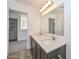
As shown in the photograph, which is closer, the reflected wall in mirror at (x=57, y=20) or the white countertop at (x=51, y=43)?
the white countertop at (x=51, y=43)

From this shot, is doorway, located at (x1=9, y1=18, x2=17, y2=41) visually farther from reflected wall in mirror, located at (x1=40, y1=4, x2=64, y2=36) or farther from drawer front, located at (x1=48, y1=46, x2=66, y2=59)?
drawer front, located at (x1=48, y1=46, x2=66, y2=59)

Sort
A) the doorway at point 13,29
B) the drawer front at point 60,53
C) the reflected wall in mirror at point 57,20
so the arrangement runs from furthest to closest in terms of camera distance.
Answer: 1. the doorway at point 13,29
2. the reflected wall in mirror at point 57,20
3. the drawer front at point 60,53

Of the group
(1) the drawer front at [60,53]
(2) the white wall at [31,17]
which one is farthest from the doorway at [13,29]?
(1) the drawer front at [60,53]

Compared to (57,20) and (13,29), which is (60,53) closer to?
(57,20)

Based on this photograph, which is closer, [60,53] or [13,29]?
[60,53]

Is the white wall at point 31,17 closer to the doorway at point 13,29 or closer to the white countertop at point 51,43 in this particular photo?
the white countertop at point 51,43

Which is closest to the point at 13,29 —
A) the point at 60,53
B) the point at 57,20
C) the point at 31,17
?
the point at 31,17

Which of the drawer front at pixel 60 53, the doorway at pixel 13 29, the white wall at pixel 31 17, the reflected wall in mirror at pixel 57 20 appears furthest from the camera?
the doorway at pixel 13 29

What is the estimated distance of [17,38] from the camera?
8.96 m
